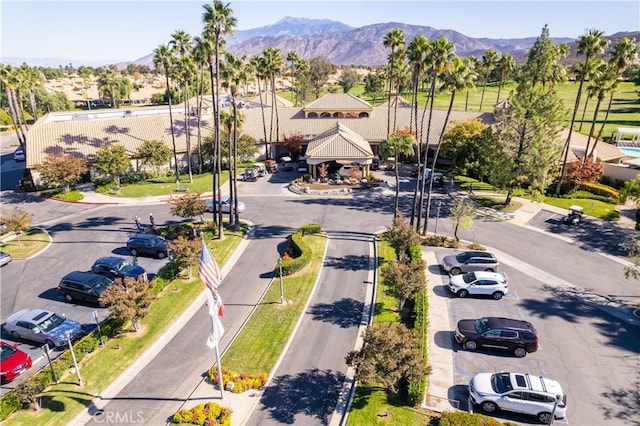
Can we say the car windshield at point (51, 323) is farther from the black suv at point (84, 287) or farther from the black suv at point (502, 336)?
the black suv at point (502, 336)

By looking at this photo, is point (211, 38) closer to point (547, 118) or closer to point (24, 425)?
point (24, 425)

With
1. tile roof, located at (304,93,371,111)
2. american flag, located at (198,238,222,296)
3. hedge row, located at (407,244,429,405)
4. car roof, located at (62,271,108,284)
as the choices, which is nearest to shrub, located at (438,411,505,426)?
hedge row, located at (407,244,429,405)

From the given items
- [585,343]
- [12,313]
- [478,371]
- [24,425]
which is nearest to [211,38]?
[12,313]

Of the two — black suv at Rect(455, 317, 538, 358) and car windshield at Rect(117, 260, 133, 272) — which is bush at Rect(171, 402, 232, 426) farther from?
car windshield at Rect(117, 260, 133, 272)

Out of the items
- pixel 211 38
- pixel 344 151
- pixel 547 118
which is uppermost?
pixel 211 38

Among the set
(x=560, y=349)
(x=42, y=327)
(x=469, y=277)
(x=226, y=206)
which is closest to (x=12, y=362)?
(x=42, y=327)
